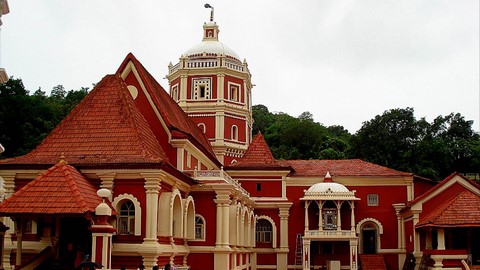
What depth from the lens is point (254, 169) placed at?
36594 mm

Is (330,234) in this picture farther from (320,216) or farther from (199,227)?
(199,227)

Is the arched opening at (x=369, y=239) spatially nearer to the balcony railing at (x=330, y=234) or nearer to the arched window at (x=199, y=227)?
the balcony railing at (x=330, y=234)

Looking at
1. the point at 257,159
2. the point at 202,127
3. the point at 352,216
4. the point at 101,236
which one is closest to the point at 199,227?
the point at 101,236

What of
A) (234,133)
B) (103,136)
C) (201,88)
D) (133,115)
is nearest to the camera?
(103,136)

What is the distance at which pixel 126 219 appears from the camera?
2145 cm

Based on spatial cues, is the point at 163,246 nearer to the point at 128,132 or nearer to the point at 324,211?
the point at 128,132

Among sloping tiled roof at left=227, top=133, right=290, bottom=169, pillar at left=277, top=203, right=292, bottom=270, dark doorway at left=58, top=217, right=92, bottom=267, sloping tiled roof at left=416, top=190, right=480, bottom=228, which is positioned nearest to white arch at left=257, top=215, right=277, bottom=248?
pillar at left=277, top=203, right=292, bottom=270

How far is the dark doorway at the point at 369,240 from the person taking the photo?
36.7m

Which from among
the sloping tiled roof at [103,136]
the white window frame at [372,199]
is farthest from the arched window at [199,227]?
the white window frame at [372,199]

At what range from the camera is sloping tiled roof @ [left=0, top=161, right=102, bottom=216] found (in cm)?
1856

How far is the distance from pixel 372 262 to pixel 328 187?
4712 mm

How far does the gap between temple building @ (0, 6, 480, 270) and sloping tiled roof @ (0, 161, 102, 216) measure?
0.14 feet

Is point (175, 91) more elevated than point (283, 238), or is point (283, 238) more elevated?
point (175, 91)

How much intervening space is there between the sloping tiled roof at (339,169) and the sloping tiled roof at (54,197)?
63.4ft
